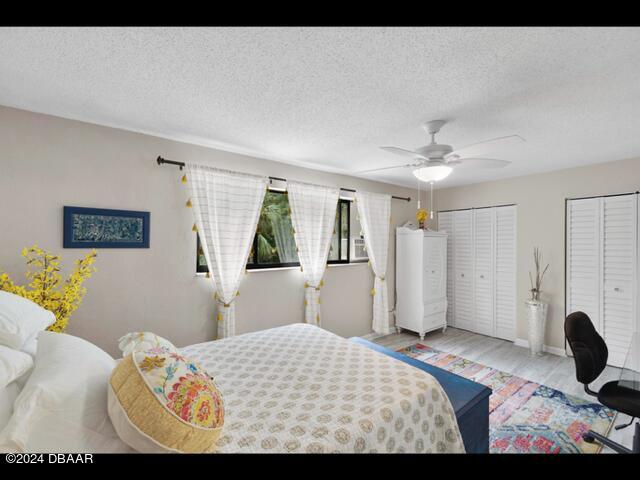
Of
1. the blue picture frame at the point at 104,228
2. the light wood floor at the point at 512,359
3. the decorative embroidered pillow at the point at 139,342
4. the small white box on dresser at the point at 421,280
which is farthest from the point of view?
the small white box on dresser at the point at 421,280

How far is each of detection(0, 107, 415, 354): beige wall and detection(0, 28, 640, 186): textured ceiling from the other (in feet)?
0.62

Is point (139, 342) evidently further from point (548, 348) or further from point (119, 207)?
point (548, 348)

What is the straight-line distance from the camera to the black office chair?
1853 mm

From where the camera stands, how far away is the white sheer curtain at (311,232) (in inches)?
141

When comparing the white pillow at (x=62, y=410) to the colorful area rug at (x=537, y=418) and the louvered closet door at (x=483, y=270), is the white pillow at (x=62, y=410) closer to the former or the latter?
the colorful area rug at (x=537, y=418)

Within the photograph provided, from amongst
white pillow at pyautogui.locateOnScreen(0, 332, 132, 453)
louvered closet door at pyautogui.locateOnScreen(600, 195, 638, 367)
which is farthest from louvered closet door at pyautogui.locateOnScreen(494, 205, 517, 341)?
white pillow at pyautogui.locateOnScreen(0, 332, 132, 453)

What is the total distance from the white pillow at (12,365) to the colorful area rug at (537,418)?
8.96 feet

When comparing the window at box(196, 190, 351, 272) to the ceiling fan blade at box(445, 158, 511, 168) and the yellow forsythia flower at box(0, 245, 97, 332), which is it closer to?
the yellow forsythia flower at box(0, 245, 97, 332)

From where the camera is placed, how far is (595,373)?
6.93ft

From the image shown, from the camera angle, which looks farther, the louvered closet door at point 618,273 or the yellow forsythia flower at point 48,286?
the louvered closet door at point 618,273

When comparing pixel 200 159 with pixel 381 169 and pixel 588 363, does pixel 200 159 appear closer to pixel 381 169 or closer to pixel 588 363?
pixel 381 169

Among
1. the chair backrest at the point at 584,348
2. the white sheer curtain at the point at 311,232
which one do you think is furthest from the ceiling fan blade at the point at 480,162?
the white sheer curtain at the point at 311,232
